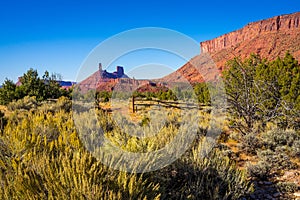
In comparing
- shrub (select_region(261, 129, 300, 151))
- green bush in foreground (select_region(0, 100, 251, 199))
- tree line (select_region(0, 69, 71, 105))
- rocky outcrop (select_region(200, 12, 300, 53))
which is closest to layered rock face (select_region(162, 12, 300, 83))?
rocky outcrop (select_region(200, 12, 300, 53))

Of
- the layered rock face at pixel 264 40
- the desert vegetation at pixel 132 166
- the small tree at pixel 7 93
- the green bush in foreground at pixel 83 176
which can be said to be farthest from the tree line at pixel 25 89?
the layered rock face at pixel 264 40

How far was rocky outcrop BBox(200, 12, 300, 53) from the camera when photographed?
→ 98.3m

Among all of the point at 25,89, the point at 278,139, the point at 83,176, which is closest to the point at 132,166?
the point at 83,176

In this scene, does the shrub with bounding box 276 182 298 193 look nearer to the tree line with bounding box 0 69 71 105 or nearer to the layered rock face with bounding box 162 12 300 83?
the tree line with bounding box 0 69 71 105

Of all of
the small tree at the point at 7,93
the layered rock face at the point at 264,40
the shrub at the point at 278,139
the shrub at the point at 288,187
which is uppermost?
the layered rock face at the point at 264,40

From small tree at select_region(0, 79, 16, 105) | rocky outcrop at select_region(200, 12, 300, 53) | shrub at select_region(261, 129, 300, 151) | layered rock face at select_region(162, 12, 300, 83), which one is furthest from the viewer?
rocky outcrop at select_region(200, 12, 300, 53)

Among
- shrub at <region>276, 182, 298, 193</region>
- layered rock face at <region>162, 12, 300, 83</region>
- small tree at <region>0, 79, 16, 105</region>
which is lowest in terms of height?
shrub at <region>276, 182, 298, 193</region>

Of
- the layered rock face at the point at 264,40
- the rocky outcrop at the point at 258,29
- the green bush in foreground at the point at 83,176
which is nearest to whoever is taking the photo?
the green bush in foreground at the point at 83,176

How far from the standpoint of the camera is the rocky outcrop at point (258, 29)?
98312 mm

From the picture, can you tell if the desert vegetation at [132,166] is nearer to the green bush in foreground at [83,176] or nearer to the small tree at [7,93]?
the green bush in foreground at [83,176]

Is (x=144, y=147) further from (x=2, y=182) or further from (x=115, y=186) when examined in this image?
(x=2, y=182)

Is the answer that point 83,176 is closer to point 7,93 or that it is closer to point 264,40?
point 7,93

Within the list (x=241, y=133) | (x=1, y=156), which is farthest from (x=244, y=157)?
(x=1, y=156)

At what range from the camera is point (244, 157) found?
578 centimetres
